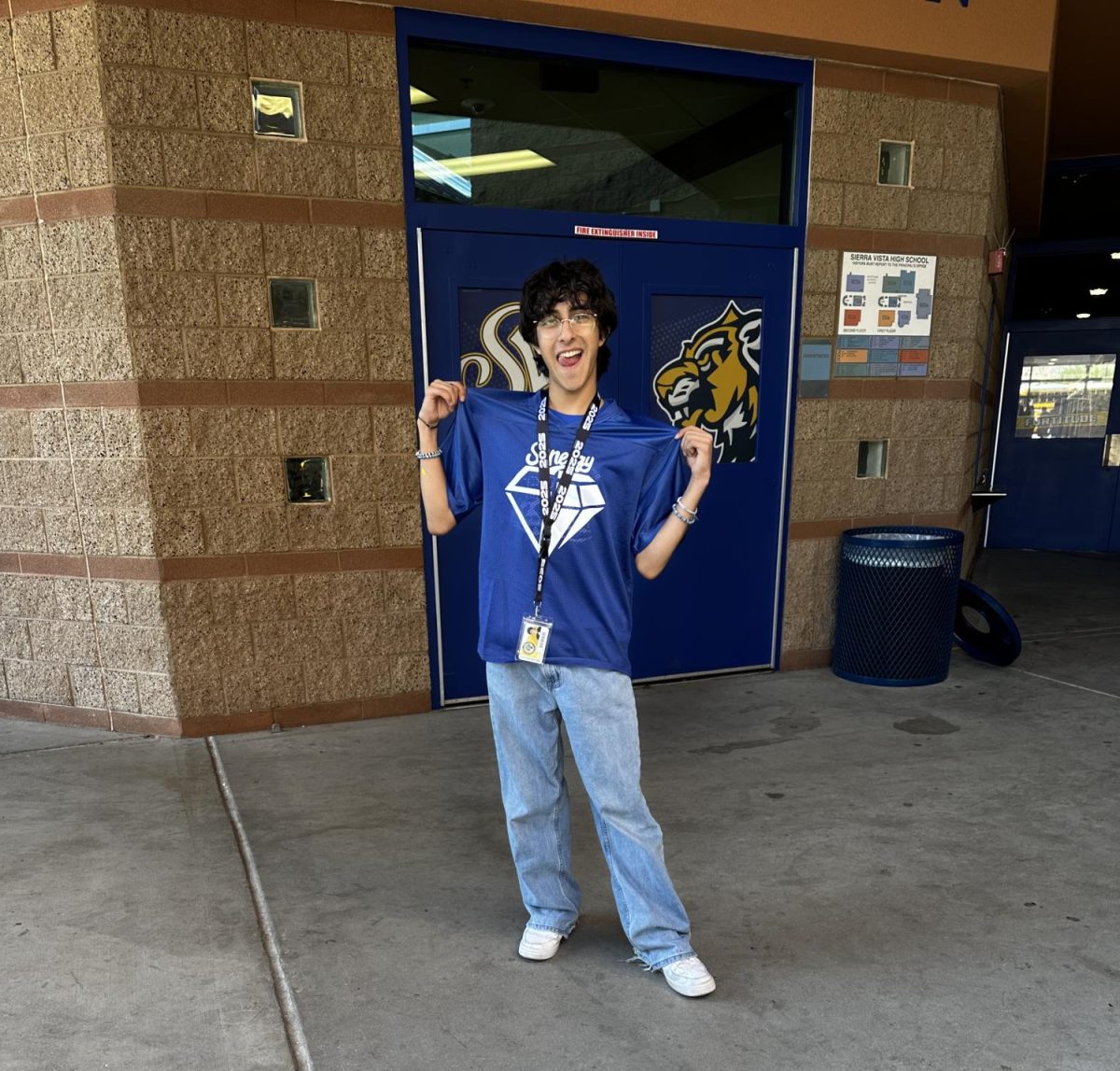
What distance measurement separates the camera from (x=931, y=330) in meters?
5.23

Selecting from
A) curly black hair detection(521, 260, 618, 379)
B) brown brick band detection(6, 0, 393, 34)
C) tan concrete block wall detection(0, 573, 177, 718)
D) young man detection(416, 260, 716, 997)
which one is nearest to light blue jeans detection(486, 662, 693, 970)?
young man detection(416, 260, 716, 997)

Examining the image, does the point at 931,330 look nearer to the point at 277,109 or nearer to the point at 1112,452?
the point at 277,109

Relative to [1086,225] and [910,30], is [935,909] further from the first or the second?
[1086,225]

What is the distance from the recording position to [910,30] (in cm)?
458

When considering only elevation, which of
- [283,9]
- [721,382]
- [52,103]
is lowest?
[721,382]

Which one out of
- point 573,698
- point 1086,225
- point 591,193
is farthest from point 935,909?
point 1086,225

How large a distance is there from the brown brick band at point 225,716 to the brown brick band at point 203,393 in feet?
4.93

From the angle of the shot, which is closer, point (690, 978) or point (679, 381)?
point (690, 978)

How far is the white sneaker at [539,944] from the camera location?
2553 mm

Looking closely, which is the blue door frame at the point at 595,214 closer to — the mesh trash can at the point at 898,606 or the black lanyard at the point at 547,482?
the mesh trash can at the point at 898,606

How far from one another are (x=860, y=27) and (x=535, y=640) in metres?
3.95

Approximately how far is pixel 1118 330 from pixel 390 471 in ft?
26.6

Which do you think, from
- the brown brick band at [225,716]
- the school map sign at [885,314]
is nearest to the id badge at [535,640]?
the brown brick band at [225,716]

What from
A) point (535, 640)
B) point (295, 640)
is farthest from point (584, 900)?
point (295, 640)
